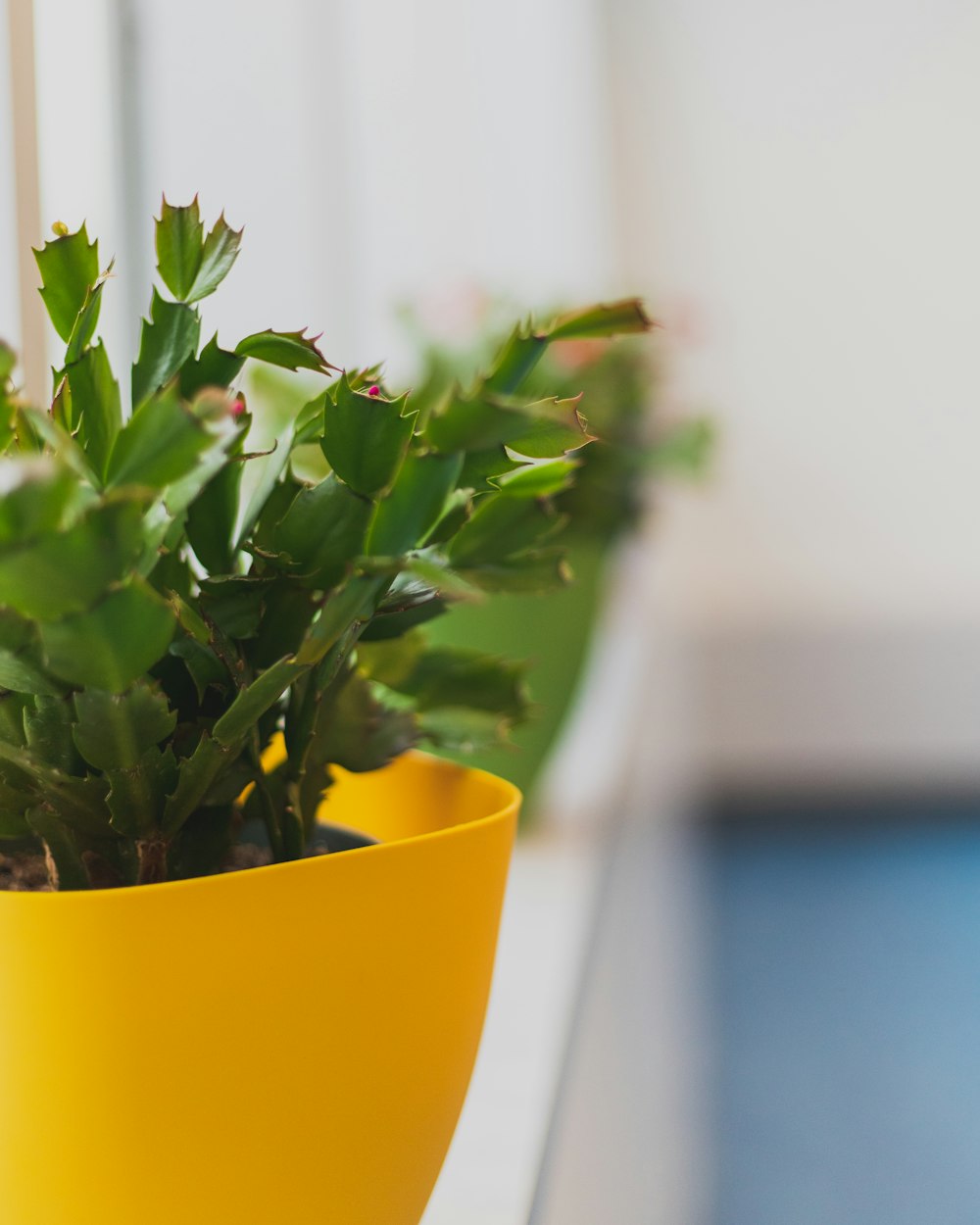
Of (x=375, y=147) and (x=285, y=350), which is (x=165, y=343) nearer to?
(x=285, y=350)

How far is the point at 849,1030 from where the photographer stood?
1.64 meters

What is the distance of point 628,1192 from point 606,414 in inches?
30.8

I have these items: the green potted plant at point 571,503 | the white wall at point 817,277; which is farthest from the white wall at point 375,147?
Result: the white wall at point 817,277

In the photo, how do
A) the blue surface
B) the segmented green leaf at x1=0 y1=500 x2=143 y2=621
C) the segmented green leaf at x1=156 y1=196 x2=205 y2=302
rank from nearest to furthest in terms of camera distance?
the segmented green leaf at x1=0 y1=500 x2=143 y2=621, the segmented green leaf at x1=156 y1=196 x2=205 y2=302, the blue surface

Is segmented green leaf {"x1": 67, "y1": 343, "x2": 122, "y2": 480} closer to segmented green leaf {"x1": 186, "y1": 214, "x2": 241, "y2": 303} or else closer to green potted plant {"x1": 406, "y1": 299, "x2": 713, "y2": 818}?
segmented green leaf {"x1": 186, "y1": 214, "x2": 241, "y2": 303}

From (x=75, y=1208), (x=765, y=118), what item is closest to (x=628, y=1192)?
(x=75, y=1208)

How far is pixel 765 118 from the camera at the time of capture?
2705 millimetres

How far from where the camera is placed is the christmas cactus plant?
0.24 m

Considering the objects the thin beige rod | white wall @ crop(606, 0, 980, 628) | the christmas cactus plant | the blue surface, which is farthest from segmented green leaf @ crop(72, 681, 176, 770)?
white wall @ crop(606, 0, 980, 628)

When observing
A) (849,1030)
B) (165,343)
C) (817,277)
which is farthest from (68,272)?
(817,277)

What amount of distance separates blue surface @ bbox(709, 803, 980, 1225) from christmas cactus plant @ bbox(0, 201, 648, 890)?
1.10 meters

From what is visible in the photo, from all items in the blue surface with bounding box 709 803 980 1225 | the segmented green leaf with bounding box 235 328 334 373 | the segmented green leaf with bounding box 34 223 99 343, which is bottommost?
the blue surface with bounding box 709 803 980 1225

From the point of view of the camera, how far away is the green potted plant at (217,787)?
0.26m

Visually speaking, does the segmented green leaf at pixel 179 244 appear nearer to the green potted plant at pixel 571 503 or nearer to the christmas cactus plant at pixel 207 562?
the christmas cactus plant at pixel 207 562
